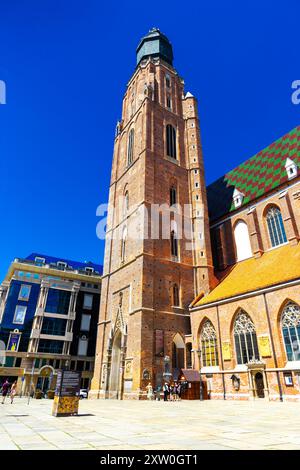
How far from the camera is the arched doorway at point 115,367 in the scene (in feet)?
95.4

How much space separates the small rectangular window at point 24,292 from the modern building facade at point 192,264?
1764 centimetres

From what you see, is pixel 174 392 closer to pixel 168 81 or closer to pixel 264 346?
Answer: pixel 264 346

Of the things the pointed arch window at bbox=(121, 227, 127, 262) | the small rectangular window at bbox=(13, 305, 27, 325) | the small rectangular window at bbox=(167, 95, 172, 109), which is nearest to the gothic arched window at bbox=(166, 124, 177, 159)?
the small rectangular window at bbox=(167, 95, 172, 109)

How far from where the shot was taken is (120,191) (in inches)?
1539

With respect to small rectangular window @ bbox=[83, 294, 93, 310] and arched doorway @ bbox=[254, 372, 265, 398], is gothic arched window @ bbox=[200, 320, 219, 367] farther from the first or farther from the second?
small rectangular window @ bbox=[83, 294, 93, 310]

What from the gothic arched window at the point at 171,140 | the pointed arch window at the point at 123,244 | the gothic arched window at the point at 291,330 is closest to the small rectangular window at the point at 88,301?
the pointed arch window at the point at 123,244

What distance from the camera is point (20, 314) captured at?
4534cm

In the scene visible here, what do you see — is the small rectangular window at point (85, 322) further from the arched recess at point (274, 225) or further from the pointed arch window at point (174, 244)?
the arched recess at point (274, 225)

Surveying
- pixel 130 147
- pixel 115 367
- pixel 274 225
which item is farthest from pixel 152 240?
pixel 130 147

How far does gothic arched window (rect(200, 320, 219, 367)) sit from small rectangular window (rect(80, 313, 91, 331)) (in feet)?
88.4

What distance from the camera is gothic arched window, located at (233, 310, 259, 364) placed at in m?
22.4

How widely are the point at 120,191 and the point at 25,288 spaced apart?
2209 centimetres

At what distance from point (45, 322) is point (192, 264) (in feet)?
85.9
